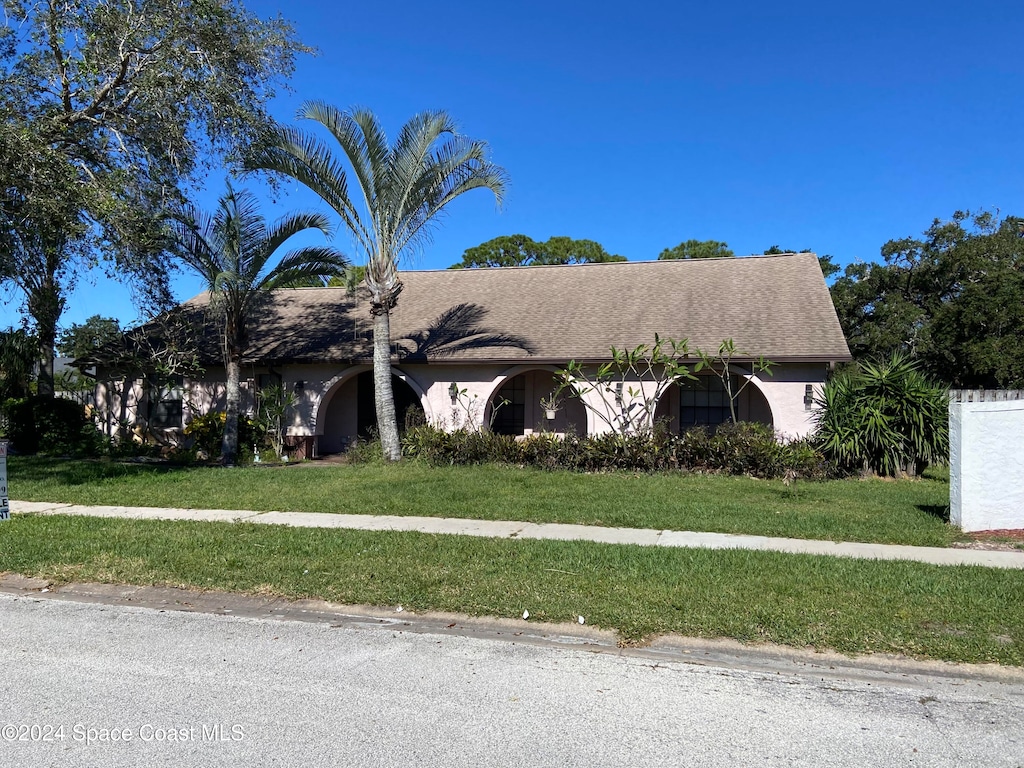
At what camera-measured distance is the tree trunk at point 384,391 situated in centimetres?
1612

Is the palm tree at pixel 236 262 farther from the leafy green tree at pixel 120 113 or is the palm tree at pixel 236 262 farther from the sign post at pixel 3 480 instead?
the sign post at pixel 3 480

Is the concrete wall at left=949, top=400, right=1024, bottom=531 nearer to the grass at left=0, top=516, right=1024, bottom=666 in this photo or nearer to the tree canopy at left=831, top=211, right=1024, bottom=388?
the grass at left=0, top=516, right=1024, bottom=666

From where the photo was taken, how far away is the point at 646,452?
14.7m

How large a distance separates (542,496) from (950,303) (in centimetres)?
2063

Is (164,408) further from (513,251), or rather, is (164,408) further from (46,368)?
(513,251)

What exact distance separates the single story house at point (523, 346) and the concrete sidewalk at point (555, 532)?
24.7 ft

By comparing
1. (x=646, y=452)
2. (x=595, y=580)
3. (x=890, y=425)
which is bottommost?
(x=595, y=580)

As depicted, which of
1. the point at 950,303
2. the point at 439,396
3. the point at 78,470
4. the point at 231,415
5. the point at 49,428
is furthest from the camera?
the point at 950,303

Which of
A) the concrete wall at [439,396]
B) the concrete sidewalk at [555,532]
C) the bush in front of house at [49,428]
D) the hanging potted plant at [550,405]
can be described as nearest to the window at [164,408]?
the concrete wall at [439,396]

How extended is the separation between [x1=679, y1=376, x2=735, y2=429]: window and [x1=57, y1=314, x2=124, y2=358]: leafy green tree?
1460cm

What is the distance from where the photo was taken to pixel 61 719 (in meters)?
4.39

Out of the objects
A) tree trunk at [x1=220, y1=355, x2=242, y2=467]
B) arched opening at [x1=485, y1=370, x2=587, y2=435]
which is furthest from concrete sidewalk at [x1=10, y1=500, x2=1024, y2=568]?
arched opening at [x1=485, y1=370, x2=587, y2=435]

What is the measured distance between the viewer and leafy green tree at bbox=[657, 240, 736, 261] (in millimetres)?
43656

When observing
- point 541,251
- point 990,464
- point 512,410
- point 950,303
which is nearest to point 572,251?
point 541,251
